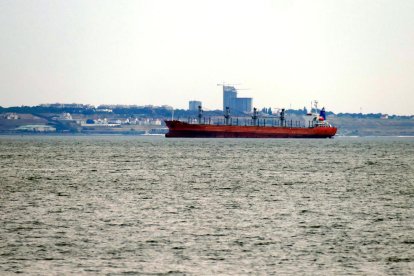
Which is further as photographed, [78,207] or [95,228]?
[78,207]

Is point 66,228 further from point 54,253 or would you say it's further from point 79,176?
point 79,176

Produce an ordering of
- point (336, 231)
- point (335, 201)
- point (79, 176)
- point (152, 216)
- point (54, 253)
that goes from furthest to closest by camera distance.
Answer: point (79, 176) → point (335, 201) → point (152, 216) → point (336, 231) → point (54, 253)

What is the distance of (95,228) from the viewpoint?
3484cm

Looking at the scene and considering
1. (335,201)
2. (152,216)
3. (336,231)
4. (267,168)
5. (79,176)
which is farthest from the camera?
(267,168)

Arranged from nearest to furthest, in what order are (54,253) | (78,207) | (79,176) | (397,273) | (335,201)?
(397,273) → (54,253) → (78,207) → (335,201) → (79,176)

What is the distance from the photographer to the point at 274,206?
44.6m

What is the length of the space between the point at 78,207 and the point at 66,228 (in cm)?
889

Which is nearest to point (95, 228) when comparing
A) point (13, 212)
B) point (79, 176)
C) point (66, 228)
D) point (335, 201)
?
point (66, 228)

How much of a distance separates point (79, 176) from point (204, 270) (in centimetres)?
4725

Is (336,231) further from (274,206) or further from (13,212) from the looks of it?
(13,212)

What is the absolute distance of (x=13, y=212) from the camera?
41.1m

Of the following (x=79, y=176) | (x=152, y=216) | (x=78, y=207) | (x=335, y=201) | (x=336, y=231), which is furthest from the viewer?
(x=79, y=176)

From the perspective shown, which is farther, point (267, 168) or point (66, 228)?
point (267, 168)

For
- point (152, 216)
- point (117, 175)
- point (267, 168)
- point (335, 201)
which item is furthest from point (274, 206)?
point (267, 168)
